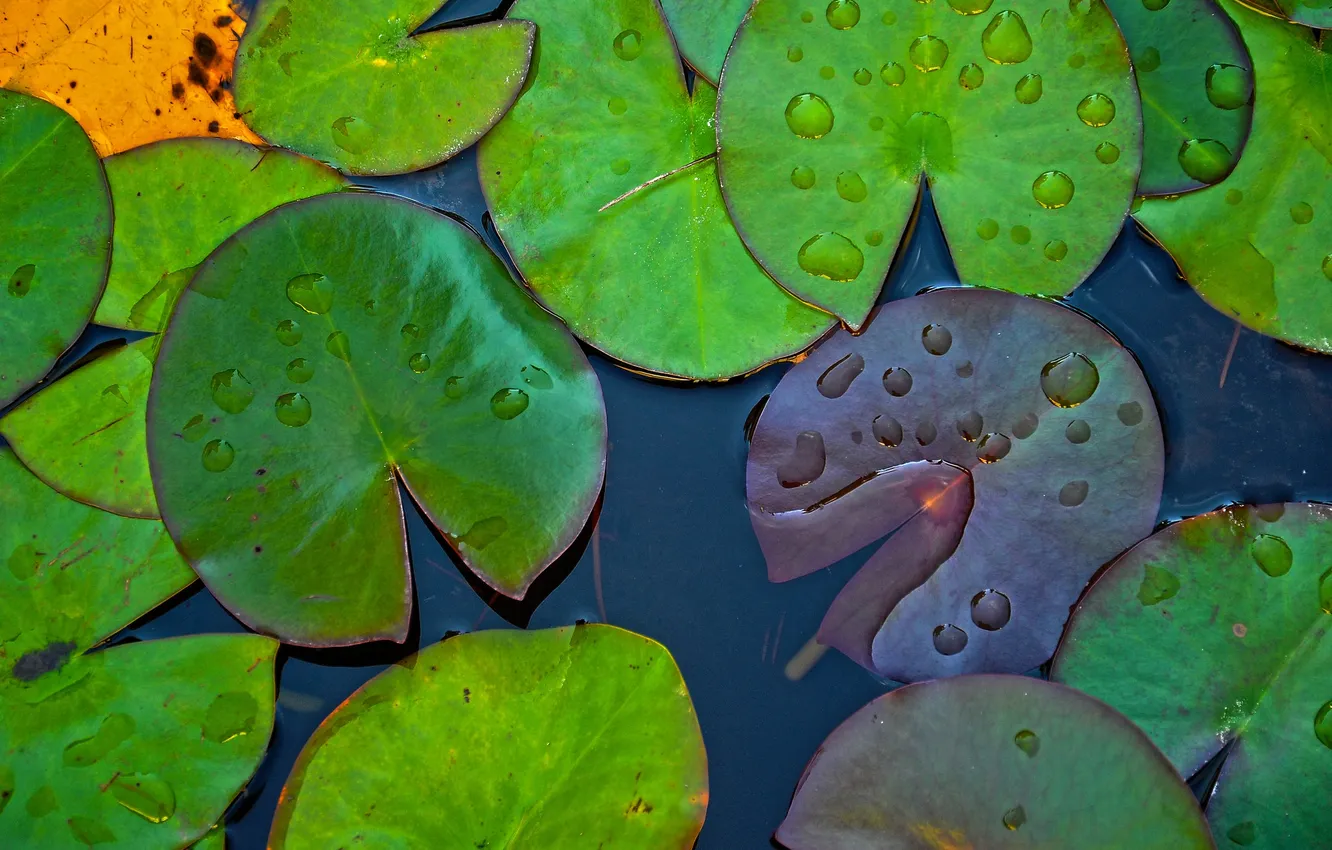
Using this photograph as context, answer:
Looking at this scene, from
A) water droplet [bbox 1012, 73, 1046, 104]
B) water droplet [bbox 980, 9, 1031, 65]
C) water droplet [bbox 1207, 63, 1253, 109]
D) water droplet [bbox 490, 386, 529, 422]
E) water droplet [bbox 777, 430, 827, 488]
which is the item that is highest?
water droplet [bbox 980, 9, 1031, 65]

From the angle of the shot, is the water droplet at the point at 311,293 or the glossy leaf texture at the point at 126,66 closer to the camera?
the water droplet at the point at 311,293

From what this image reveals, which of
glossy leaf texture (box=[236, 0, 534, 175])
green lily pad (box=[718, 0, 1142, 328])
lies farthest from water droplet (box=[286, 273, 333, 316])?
green lily pad (box=[718, 0, 1142, 328])

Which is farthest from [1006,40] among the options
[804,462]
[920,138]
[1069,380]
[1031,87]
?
[804,462]

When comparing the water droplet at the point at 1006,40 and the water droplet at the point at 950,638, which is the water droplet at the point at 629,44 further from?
the water droplet at the point at 950,638

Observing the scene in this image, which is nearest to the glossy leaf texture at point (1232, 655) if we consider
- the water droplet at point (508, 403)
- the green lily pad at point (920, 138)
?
the green lily pad at point (920, 138)

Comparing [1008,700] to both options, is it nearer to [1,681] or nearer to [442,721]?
[442,721]

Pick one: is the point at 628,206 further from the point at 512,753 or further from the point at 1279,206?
the point at 1279,206

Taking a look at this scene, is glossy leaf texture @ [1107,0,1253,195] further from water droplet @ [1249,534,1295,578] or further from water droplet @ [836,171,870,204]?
water droplet @ [1249,534,1295,578]
